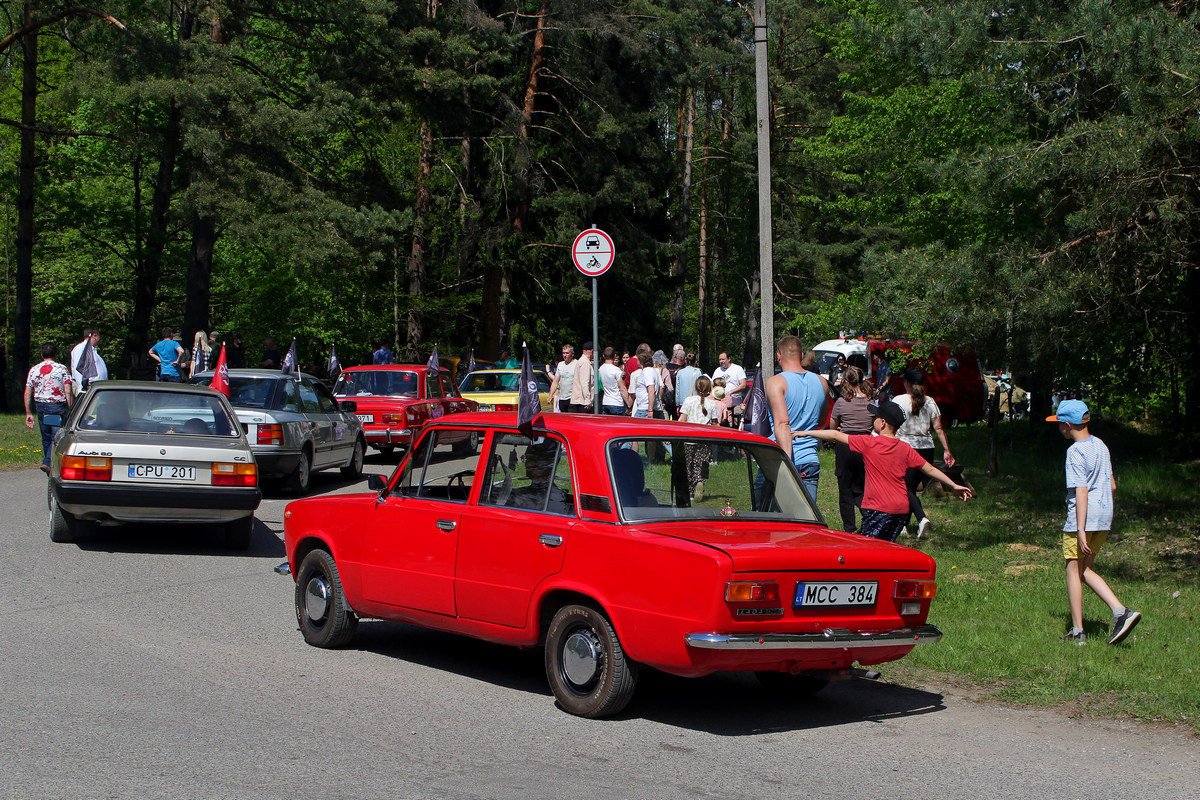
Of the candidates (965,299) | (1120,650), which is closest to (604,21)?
(965,299)

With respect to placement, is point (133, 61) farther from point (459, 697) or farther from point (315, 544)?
point (459, 697)

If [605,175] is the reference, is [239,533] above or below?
below

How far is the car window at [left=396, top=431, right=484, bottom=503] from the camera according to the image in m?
7.00

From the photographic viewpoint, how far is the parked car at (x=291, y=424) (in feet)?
50.3

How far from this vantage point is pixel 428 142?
110 ft

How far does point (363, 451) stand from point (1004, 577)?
11.1 metres

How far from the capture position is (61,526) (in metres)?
11.5

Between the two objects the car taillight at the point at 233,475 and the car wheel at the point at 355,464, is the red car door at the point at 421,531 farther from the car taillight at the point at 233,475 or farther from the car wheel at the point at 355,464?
the car wheel at the point at 355,464

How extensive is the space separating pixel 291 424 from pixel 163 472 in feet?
15.4

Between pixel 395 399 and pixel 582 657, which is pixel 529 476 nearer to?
pixel 582 657

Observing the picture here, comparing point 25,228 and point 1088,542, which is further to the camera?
point 25,228

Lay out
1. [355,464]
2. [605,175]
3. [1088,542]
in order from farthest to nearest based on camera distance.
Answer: [605,175] < [355,464] < [1088,542]

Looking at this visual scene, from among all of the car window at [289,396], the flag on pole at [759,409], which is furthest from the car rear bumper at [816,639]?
the car window at [289,396]

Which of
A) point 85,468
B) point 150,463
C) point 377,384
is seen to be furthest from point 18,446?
point 150,463
